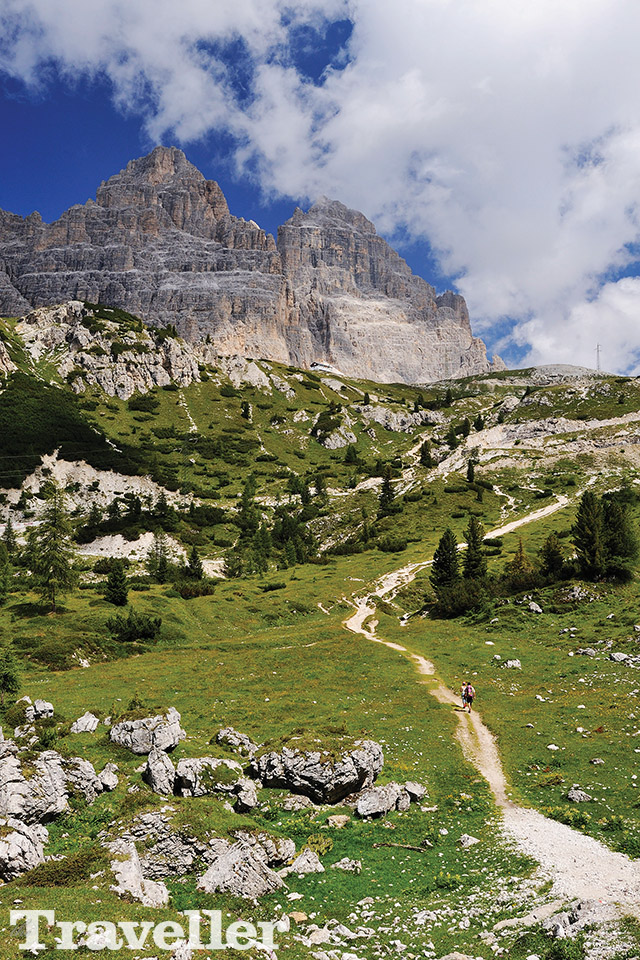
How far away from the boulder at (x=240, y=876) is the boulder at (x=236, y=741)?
7.87 m

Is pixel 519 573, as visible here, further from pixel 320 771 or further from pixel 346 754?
pixel 320 771

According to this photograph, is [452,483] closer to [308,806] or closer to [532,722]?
[532,722]

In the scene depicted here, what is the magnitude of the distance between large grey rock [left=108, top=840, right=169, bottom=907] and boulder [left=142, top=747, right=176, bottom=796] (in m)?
3.90

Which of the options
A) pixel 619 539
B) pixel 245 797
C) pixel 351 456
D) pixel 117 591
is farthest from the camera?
pixel 351 456

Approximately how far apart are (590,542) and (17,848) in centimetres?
5308

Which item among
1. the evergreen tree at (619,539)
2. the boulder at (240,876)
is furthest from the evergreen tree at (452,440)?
the boulder at (240,876)

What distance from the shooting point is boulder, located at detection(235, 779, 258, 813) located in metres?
18.7

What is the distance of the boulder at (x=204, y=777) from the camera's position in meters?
18.8

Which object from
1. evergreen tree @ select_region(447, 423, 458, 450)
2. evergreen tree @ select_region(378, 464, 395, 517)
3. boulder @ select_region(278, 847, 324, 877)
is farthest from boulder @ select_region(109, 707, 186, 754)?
evergreen tree @ select_region(447, 423, 458, 450)

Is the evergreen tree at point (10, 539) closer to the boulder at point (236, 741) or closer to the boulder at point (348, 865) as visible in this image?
the boulder at point (236, 741)

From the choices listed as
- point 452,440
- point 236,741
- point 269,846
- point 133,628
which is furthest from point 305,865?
point 452,440

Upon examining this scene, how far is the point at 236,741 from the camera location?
2347 cm

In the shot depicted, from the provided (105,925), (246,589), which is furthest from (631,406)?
(105,925)

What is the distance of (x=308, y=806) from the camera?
19688 mm
